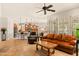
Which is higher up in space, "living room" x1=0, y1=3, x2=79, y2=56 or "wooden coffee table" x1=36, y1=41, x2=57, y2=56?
"living room" x1=0, y1=3, x2=79, y2=56

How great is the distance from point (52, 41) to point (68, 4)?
0.88 m

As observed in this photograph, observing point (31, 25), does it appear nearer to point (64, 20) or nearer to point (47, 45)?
point (47, 45)

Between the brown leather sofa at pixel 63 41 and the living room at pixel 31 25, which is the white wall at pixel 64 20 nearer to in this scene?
the living room at pixel 31 25

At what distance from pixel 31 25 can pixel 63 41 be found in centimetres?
79

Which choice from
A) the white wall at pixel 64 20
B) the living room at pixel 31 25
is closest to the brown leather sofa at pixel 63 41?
the living room at pixel 31 25

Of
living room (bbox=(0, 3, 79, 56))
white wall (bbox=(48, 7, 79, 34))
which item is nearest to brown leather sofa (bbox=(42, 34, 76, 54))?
living room (bbox=(0, 3, 79, 56))

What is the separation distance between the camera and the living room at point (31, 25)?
2920 mm

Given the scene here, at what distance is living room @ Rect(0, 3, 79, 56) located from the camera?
2.92 meters

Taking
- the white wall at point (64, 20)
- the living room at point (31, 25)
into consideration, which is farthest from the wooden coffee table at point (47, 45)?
the white wall at point (64, 20)

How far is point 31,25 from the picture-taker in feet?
9.77

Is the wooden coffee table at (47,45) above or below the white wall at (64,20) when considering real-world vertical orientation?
below

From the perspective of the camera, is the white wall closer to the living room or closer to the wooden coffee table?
the living room

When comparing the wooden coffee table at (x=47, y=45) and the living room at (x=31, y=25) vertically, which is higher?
the living room at (x=31, y=25)

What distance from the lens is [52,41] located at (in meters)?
2.98
